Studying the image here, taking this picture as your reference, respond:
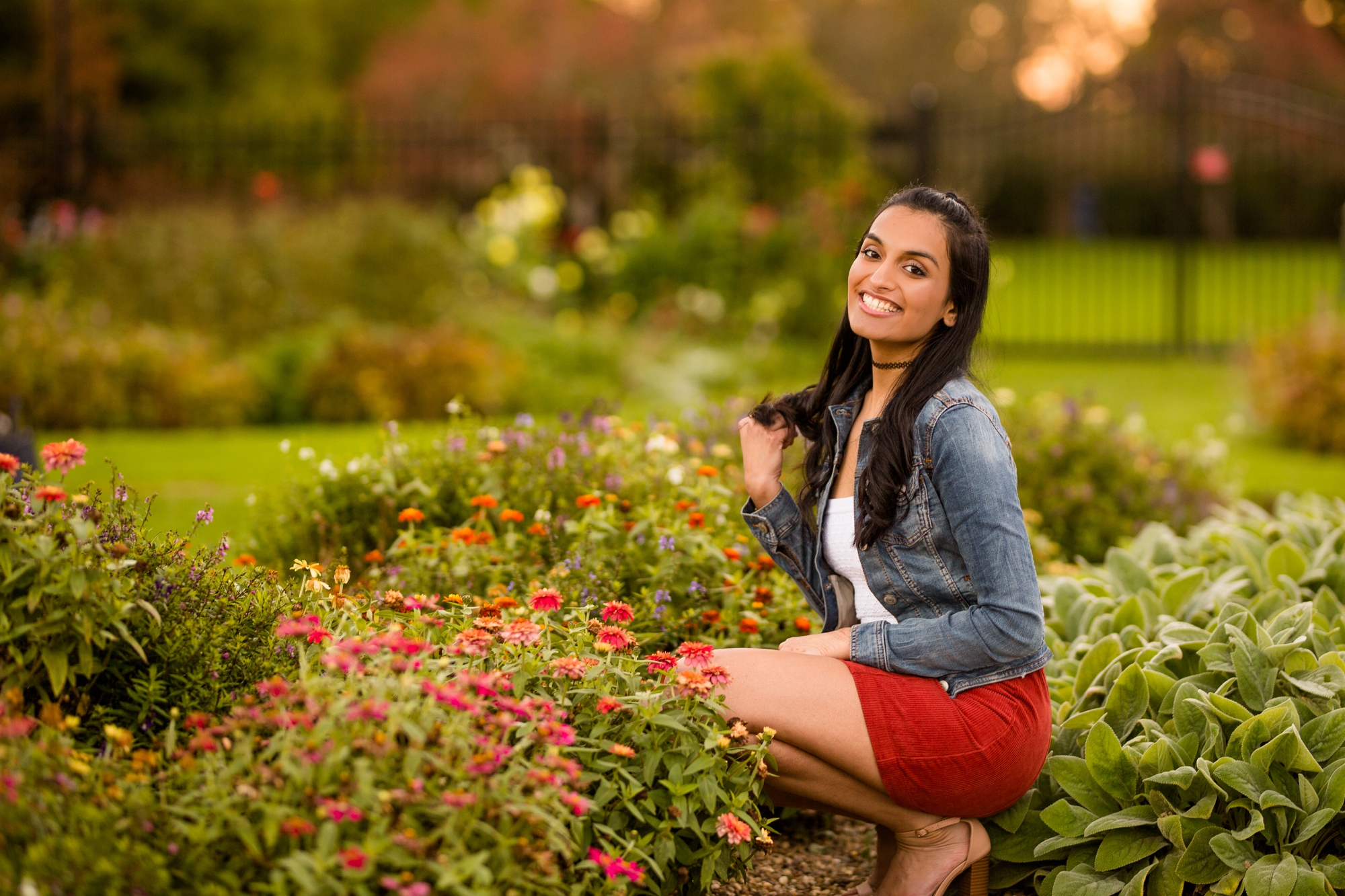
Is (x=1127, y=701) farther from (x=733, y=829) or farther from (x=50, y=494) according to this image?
(x=50, y=494)

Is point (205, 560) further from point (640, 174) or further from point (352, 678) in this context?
point (640, 174)

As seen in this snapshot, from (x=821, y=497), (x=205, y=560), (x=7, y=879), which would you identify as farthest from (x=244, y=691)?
(x=821, y=497)

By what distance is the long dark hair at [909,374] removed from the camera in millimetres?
2527

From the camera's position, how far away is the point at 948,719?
246 cm

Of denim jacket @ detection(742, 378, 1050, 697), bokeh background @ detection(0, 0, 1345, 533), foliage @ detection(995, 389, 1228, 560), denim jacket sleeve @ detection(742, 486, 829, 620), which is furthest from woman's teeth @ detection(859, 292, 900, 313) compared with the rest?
foliage @ detection(995, 389, 1228, 560)

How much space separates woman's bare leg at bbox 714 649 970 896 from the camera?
8.03ft

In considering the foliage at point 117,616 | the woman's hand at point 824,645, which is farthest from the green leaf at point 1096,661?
the foliage at point 117,616

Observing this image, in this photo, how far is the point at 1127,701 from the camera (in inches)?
112

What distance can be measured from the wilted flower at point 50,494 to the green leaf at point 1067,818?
204 centimetres

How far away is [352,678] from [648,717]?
55 centimetres

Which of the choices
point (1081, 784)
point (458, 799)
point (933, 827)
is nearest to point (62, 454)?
point (458, 799)

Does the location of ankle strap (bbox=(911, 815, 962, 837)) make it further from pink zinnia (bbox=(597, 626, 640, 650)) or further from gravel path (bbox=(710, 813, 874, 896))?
pink zinnia (bbox=(597, 626, 640, 650))

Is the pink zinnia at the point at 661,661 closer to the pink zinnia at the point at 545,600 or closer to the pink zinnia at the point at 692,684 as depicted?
the pink zinnia at the point at 692,684

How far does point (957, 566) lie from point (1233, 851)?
81 cm
